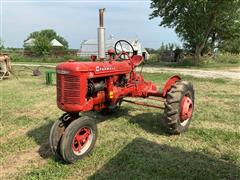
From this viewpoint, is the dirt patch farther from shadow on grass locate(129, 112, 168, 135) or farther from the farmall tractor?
shadow on grass locate(129, 112, 168, 135)

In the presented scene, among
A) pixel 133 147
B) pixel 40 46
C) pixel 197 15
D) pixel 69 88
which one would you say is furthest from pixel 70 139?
pixel 40 46

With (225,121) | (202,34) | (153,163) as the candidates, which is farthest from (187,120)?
(202,34)

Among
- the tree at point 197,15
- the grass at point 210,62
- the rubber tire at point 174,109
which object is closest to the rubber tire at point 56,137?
the rubber tire at point 174,109

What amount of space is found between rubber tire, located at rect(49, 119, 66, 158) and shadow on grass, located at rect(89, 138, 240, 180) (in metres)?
0.67

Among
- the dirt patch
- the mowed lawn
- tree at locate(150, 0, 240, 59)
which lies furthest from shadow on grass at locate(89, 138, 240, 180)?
tree at locate(150, 0, 240, 59)

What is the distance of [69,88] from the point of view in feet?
13.0

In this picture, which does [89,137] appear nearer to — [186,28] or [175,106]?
[175,106]

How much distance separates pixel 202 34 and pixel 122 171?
2040 centimetres

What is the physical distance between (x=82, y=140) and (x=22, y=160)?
95 centimetres

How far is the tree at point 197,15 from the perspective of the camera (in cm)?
1978

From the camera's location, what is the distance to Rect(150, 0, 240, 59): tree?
19781 mm

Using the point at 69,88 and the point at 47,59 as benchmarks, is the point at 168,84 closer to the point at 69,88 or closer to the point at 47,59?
the point at 69,88

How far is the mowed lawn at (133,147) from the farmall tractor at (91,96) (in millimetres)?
259

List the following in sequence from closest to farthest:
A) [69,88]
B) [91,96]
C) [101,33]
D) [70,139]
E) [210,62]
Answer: [70,139]
[69,88]
[91,96]
[101,33]
[210,62]
